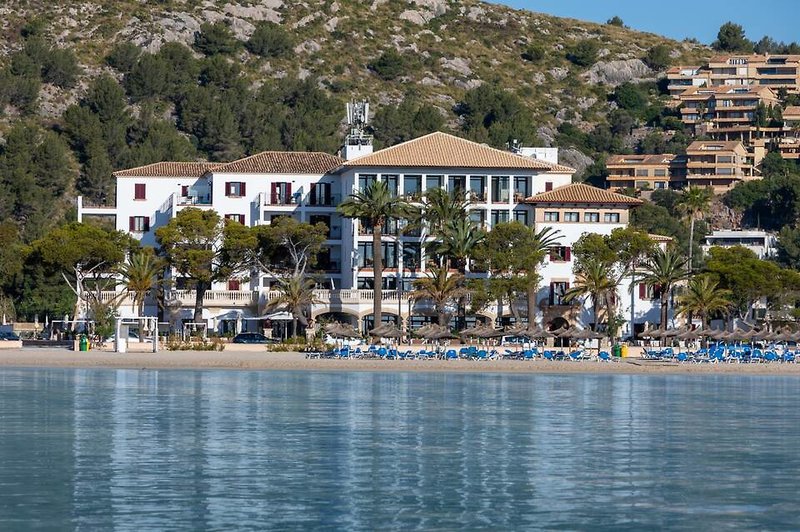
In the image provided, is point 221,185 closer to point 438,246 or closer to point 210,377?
point 438,246

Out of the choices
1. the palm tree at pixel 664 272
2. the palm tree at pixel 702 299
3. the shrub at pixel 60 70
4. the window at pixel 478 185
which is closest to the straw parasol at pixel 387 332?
the window at pixel 478 185

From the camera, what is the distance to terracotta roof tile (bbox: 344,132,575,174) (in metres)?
102

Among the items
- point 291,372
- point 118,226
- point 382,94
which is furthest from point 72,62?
point 291,372

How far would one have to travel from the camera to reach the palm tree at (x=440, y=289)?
9425 cm

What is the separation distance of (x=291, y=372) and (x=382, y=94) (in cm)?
11063

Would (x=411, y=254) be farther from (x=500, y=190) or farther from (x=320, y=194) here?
(x=320, y=194)

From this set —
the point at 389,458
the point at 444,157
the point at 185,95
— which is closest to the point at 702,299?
the point at 444,157

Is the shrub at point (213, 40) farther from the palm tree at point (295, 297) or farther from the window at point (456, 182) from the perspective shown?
the palm tree at point (295, 297)

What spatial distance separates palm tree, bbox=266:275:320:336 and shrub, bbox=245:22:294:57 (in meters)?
96.2

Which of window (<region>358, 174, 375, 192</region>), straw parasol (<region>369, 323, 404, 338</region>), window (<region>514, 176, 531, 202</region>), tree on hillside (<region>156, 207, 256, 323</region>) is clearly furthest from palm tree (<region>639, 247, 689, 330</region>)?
tree on hillside (<region>156, 207, 256, 323</region>)

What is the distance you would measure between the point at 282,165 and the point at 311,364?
91.9ft

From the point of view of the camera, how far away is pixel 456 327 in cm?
9800

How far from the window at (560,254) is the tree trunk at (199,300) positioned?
872 inches

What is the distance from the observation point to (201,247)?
321 feet
